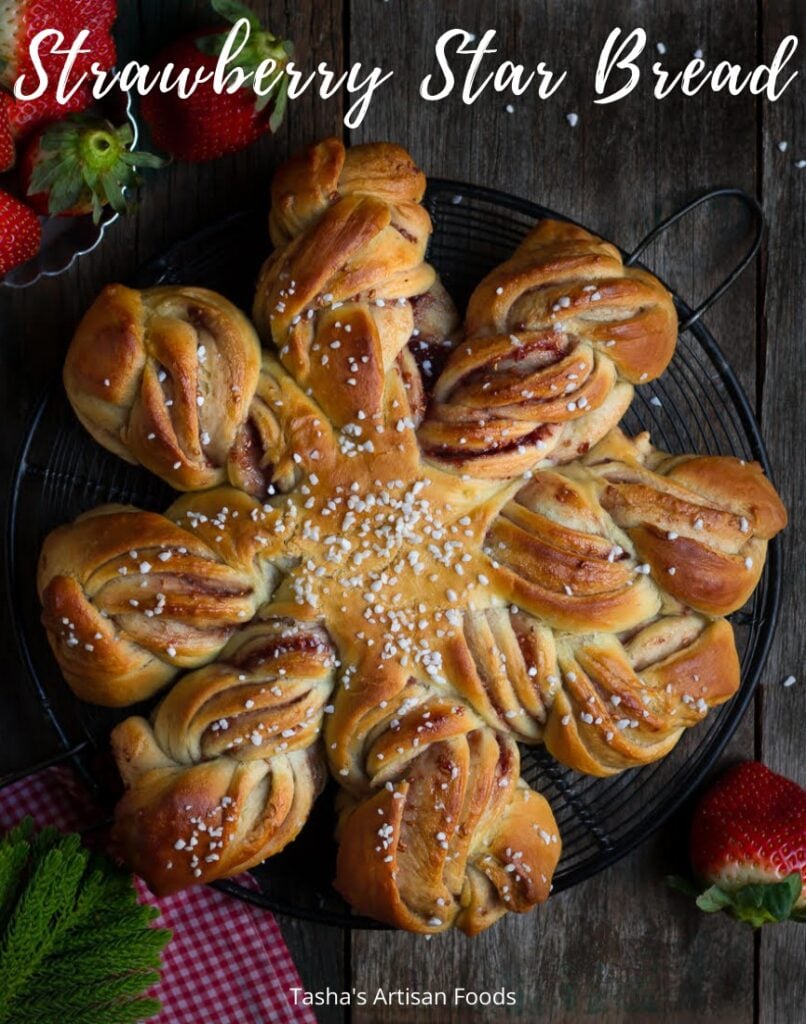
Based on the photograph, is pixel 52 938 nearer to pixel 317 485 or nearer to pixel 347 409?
pixel 317 485

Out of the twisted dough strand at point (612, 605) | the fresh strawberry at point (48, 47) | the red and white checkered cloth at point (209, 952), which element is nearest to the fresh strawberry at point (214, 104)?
the fresh strawberry at point (48, 47)

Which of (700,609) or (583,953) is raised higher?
(700,609)

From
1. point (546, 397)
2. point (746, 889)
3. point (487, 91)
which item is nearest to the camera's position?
point (546, 397)

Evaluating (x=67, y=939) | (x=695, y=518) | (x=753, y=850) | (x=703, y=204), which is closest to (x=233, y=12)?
(x=703, y=204)

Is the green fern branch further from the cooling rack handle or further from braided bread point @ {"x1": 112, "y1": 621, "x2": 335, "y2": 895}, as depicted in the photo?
the cooling rack handle

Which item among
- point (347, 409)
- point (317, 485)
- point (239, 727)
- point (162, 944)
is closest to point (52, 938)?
point (162, 944)
